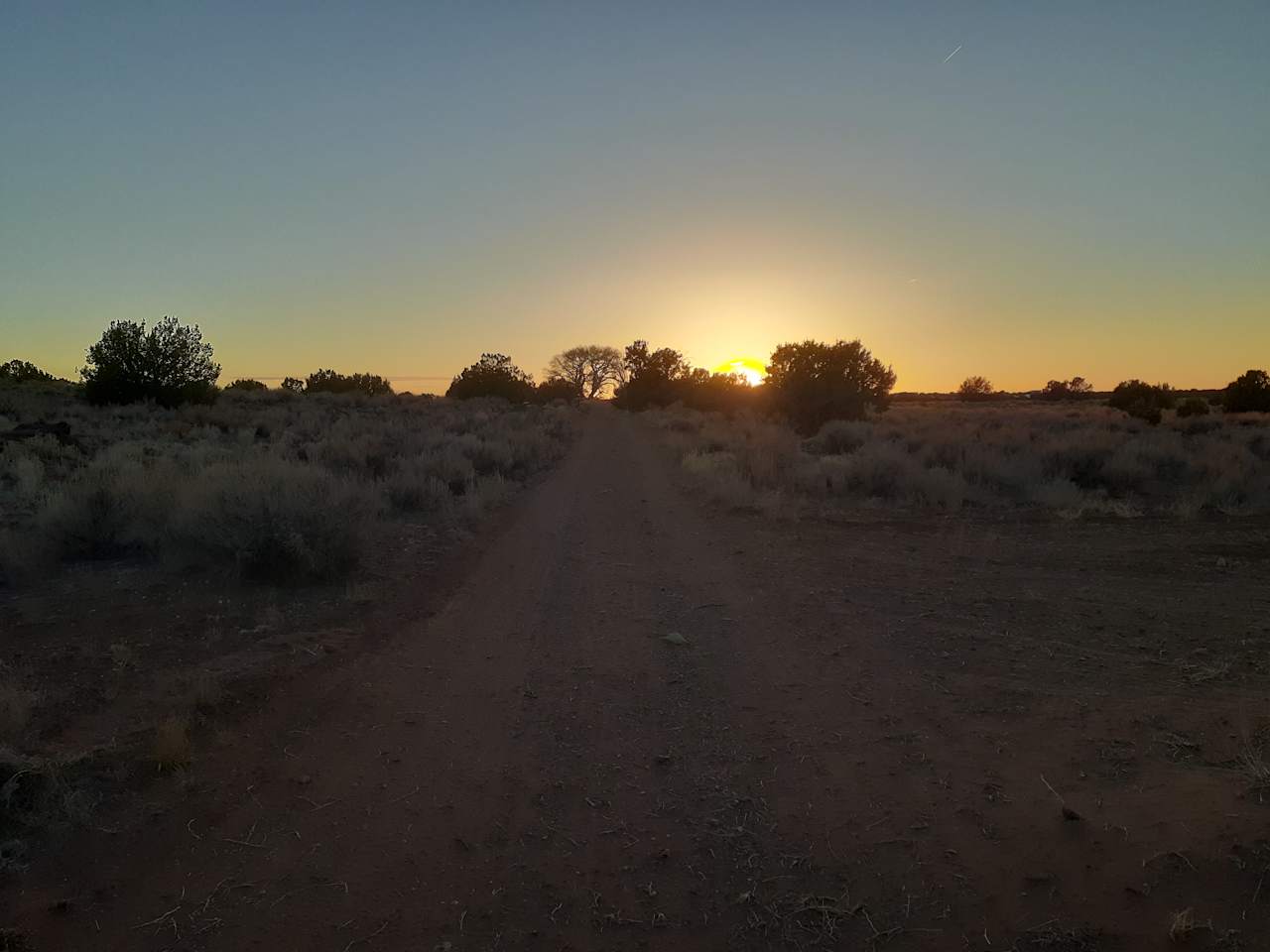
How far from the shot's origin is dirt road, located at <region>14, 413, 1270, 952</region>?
375 centimetres

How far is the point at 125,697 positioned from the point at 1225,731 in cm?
765

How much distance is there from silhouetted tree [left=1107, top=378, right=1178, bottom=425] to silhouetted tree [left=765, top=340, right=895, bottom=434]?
44.5 ft

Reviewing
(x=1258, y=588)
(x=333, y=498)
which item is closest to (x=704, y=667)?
(x=333, y=498)

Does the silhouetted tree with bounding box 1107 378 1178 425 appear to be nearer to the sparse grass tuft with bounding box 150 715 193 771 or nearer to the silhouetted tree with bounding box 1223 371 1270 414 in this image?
the silhouetted tree with bounding box 1223 371 1270 414

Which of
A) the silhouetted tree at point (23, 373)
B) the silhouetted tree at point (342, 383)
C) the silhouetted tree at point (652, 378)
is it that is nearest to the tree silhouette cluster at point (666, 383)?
the silhouetted tree at point (652, 378)

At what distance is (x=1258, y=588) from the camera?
908 centimetres

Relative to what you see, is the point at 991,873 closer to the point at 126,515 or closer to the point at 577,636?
the point at 577,636

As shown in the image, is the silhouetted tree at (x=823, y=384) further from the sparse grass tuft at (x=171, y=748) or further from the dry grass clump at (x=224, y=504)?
the sparse grass tuft at (x=171, y=748)

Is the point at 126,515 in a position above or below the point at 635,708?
above

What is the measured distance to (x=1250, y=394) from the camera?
4266 cm

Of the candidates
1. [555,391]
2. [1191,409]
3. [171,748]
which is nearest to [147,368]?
[171,748]

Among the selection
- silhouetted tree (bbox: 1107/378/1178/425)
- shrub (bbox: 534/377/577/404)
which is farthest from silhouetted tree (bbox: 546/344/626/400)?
silhouetted tree (bbox: 1107/378/1178/425)

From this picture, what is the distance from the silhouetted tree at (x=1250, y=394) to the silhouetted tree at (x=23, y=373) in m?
Result: 68.1

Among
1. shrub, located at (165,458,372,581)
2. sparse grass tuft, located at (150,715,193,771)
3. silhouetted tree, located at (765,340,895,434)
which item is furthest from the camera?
silhouetted tree, located at (765,340,895,434)
